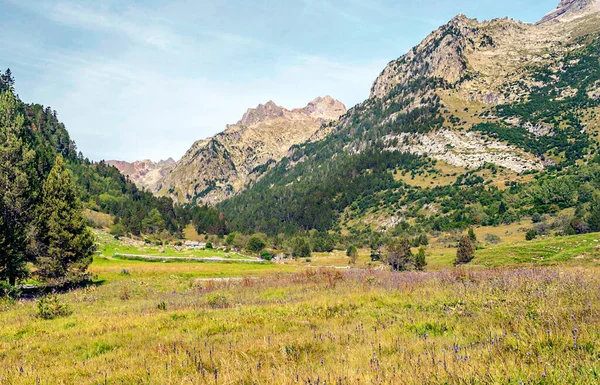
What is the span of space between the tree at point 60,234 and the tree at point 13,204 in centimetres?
113

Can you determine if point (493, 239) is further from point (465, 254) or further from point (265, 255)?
point (265, 255)

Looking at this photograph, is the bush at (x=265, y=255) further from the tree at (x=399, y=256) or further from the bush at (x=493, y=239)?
the bush at (x=493, y=239)

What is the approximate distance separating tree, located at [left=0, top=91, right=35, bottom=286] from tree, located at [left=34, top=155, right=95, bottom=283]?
3.69 ft

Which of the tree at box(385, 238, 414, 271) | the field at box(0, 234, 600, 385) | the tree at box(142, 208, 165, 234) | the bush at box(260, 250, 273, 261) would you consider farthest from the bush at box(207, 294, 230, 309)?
the tree at box(142, 208, 165, 234)

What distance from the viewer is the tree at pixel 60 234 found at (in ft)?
93.4

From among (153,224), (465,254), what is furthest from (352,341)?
(153,224)

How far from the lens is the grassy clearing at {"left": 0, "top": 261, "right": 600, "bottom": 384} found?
4.33 m

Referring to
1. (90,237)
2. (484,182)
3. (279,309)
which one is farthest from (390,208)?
(279,309)

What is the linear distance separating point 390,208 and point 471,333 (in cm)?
18270

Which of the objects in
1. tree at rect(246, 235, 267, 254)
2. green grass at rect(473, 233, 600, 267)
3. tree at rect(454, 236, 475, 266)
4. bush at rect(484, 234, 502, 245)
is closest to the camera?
green grass at rect(473, 233, 600, 267)

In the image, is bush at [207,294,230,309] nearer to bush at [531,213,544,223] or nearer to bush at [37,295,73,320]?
bush at [37,295,73,320]

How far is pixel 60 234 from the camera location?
28.9 meters

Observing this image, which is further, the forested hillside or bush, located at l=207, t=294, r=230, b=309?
the forested hillside

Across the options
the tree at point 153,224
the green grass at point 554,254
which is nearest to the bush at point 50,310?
the green grass at point 554,254
